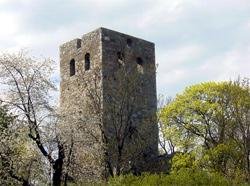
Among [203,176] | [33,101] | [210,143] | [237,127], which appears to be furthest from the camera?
[210,143]

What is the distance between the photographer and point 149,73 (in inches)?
1510

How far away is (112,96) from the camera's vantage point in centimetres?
3506

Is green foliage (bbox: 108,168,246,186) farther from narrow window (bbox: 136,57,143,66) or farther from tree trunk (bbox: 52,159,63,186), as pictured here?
narrow window (bbox: 136,57,143,66)

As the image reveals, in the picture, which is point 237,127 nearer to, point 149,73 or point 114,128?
point 114,128

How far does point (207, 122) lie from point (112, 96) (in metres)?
5.52

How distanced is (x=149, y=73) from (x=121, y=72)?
12.7 ft

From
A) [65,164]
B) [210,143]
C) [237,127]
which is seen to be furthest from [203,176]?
[210,143]

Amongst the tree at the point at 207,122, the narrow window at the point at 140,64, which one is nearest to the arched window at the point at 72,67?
the narrow window at the point at 140,64

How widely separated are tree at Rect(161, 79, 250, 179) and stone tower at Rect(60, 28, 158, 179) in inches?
69.3

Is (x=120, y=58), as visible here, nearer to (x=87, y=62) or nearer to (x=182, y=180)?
(x=87, y=62)

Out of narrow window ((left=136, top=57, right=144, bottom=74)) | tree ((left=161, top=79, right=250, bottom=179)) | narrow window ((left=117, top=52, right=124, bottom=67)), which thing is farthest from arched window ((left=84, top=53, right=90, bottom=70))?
tree ((left=161, top=79, right=250, bottom=179))

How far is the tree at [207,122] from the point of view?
31.4m

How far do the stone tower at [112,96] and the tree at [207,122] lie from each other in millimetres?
1759

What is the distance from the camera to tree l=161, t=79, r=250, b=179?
103ft
